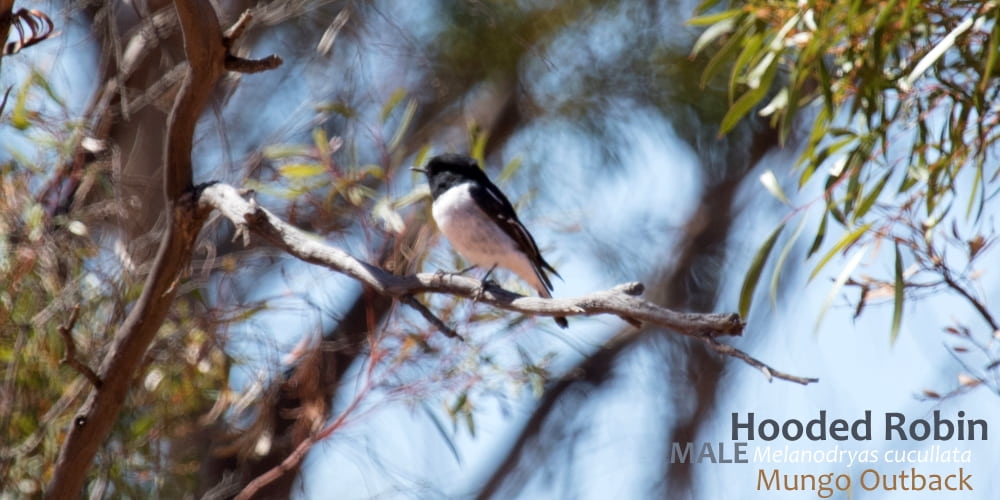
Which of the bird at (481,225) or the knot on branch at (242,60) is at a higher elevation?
the knot on branch at (242,60)

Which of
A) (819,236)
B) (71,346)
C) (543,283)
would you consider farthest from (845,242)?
(71,346)

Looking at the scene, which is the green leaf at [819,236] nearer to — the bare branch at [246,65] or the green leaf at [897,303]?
the green leaf at [897,303]

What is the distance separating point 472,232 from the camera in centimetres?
267

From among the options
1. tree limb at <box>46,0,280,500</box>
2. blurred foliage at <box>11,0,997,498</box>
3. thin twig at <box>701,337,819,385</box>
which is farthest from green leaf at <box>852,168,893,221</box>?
tree limb at <box>46,0,280,500</box>

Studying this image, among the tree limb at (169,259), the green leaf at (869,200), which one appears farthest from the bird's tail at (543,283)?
the tree limb at (169,259)

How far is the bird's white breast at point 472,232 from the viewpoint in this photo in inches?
105

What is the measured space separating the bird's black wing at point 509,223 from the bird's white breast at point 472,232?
0.04 ft

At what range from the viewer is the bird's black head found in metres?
2.77

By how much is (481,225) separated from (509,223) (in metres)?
0.07

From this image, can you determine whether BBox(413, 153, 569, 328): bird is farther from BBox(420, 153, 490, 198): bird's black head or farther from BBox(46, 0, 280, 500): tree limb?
BBox(46, 0, 280, 500): tree limb

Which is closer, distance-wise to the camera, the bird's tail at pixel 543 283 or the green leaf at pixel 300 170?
the green leaf at pixel 300 170

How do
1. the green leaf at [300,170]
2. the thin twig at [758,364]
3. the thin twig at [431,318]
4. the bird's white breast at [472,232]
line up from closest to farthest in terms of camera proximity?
the thin twig at [758,364], the thin twig at [431,318], the green leaf at [300,170], the bird's white breast at [472,232]

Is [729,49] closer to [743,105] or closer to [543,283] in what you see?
[743,105]

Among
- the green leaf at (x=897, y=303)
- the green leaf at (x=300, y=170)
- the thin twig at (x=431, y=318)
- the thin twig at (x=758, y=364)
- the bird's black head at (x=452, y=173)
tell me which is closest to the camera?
the thin twig at (x=758, y=364)
